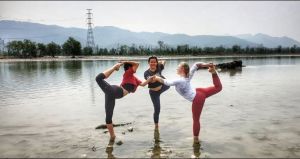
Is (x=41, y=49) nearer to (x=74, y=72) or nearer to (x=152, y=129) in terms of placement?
(x=74, y=72)

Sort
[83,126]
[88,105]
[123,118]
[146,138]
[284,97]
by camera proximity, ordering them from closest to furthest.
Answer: [146,138] → [83,126] → [123,118] → [88,105] → [284,97]

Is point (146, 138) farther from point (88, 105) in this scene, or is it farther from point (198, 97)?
point (88, 105)

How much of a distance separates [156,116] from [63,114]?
5789 mm

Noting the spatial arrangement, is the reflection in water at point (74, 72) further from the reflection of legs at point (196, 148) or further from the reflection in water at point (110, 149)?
the reflection of legs at point (196, 148)

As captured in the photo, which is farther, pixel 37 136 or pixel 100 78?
pixel 37 136

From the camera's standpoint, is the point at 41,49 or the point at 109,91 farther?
the point at 41,49

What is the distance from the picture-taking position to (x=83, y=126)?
1158cm

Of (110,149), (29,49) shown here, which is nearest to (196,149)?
(110,149)

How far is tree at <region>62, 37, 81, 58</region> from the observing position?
134m

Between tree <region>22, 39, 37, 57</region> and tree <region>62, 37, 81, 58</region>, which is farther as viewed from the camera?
tree <region>62, 37, 81, 58</region>

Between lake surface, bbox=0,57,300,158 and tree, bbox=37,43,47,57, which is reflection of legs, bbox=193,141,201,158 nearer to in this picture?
lake surface, bbox=0,57,300,158

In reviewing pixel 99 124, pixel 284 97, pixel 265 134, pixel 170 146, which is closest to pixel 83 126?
pixel 99 124

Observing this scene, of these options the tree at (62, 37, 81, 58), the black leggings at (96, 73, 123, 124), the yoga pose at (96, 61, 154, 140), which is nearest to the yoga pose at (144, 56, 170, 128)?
the yoga pose at (96, 61, 154, 140)

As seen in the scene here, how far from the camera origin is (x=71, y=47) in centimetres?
13462
